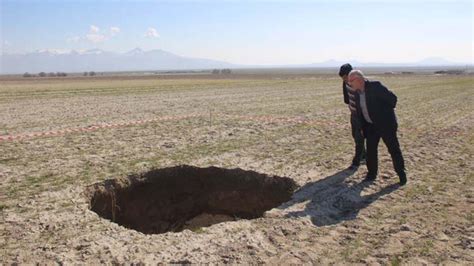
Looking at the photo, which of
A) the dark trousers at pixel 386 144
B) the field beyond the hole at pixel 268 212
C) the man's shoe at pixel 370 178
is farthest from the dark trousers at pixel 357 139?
the man's shoe at pixel 370 178

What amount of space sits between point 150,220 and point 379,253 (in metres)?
4.43

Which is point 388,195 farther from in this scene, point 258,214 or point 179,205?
point 179,205

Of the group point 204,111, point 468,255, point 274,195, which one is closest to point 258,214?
point 274,195

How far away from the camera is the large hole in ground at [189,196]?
24.2 feet

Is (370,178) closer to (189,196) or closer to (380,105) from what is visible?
(380,105)

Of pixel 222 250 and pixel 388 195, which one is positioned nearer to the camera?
pixel 222 250

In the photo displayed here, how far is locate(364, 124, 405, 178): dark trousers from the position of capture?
23.0ft

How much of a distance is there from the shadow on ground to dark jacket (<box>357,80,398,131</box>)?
3.37 ft

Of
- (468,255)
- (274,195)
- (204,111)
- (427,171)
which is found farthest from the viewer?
(204,111)

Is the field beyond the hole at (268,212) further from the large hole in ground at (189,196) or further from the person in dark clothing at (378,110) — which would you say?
the person in dark clothing at (378,110)

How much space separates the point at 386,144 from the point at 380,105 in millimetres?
678

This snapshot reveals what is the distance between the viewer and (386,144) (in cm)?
711

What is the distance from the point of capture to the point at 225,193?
7.99 meters

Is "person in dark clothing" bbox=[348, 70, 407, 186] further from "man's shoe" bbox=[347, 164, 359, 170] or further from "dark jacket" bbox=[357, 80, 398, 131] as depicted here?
"man's shoe" bbox=[347, 164, 359, 170]
